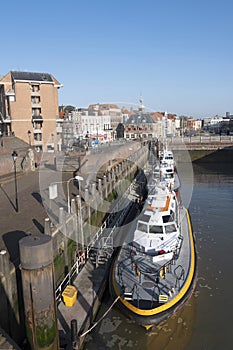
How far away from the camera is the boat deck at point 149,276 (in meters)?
12.5

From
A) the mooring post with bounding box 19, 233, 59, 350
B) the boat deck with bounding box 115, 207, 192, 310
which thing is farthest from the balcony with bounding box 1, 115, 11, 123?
the mooring post with bounding box 19, 233, 59, 350

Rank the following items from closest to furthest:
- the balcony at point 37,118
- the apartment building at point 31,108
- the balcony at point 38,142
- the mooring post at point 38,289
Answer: the mooring post at point 38,289 → the apartment building at point 31,108 → the balcony at point 37,118 → the balcony at point 38,142

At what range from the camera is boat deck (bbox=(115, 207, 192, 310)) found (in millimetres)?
12475

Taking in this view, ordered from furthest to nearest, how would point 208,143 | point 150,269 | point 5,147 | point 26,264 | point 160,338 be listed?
point 208,143 < point 5,147 < point 150,269 < point 160,338 < point 26,264

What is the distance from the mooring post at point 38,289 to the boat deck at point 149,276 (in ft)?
14.1

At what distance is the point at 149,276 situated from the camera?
13711 millimetres

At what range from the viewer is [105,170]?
33344 mm

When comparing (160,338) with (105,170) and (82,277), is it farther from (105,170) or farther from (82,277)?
(105,170)

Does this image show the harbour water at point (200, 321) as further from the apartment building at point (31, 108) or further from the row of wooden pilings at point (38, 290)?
the apartment building at point (31, 108)

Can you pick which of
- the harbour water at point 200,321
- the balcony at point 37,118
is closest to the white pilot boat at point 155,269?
the harbour water at point 200,321

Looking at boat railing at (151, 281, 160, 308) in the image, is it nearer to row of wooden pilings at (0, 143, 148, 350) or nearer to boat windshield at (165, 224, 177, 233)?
boat windshield at (165, 224, 177, 233)

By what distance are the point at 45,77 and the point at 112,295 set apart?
47.8 meters

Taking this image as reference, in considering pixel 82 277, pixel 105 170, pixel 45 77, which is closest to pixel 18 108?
pixel 45 77

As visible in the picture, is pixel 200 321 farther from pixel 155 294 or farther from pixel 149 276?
pixel 149 276
